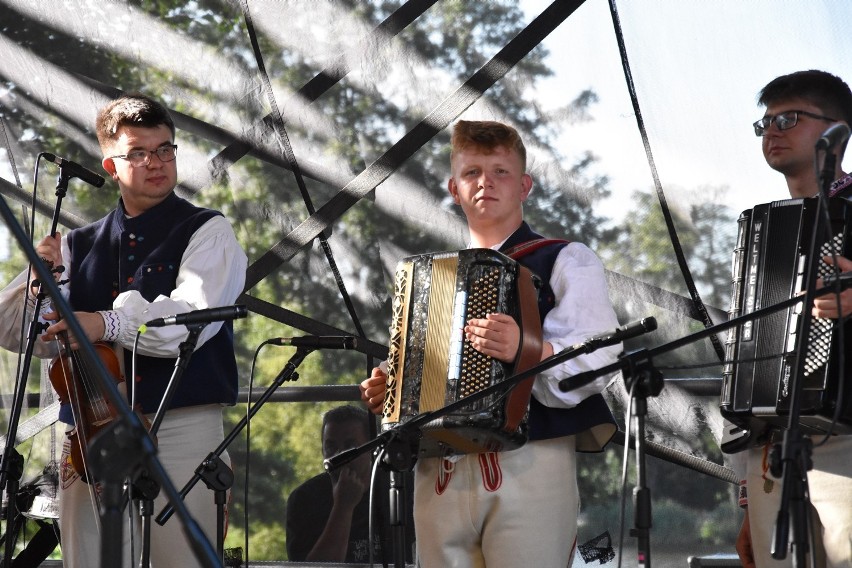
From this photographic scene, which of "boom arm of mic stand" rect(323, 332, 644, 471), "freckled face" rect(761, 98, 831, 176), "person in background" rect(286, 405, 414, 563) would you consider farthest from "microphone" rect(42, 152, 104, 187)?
"freckled face" rect(761, 98, 831, 176)

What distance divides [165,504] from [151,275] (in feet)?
2.31

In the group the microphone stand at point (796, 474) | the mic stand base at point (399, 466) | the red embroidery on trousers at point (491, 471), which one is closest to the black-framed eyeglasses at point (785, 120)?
the microphone stand at point (796, 474)

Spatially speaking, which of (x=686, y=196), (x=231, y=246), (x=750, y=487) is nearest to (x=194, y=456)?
(x=231, y=246)

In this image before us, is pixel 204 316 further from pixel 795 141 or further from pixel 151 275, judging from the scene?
pixel 795 141

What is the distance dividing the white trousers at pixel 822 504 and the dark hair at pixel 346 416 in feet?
6.71

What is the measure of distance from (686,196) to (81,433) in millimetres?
2506

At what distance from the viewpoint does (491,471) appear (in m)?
2.79

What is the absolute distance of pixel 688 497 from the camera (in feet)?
13.8

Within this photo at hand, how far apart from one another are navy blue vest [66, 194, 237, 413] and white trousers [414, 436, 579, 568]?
0.79 metres

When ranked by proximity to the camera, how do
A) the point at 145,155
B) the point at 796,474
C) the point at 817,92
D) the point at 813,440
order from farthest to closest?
the point at 145,155
the point at 817,92
the point at 813,440
the point at 796,474

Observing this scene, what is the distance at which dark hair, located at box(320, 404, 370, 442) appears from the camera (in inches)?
184

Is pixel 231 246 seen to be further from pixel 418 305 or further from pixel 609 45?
pixel 609 45

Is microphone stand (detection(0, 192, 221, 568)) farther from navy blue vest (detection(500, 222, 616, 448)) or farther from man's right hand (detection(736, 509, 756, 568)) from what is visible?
man's right hand (detection(736, 509, 756, 568))

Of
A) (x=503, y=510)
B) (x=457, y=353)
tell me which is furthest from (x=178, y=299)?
(x=503, y=510)
